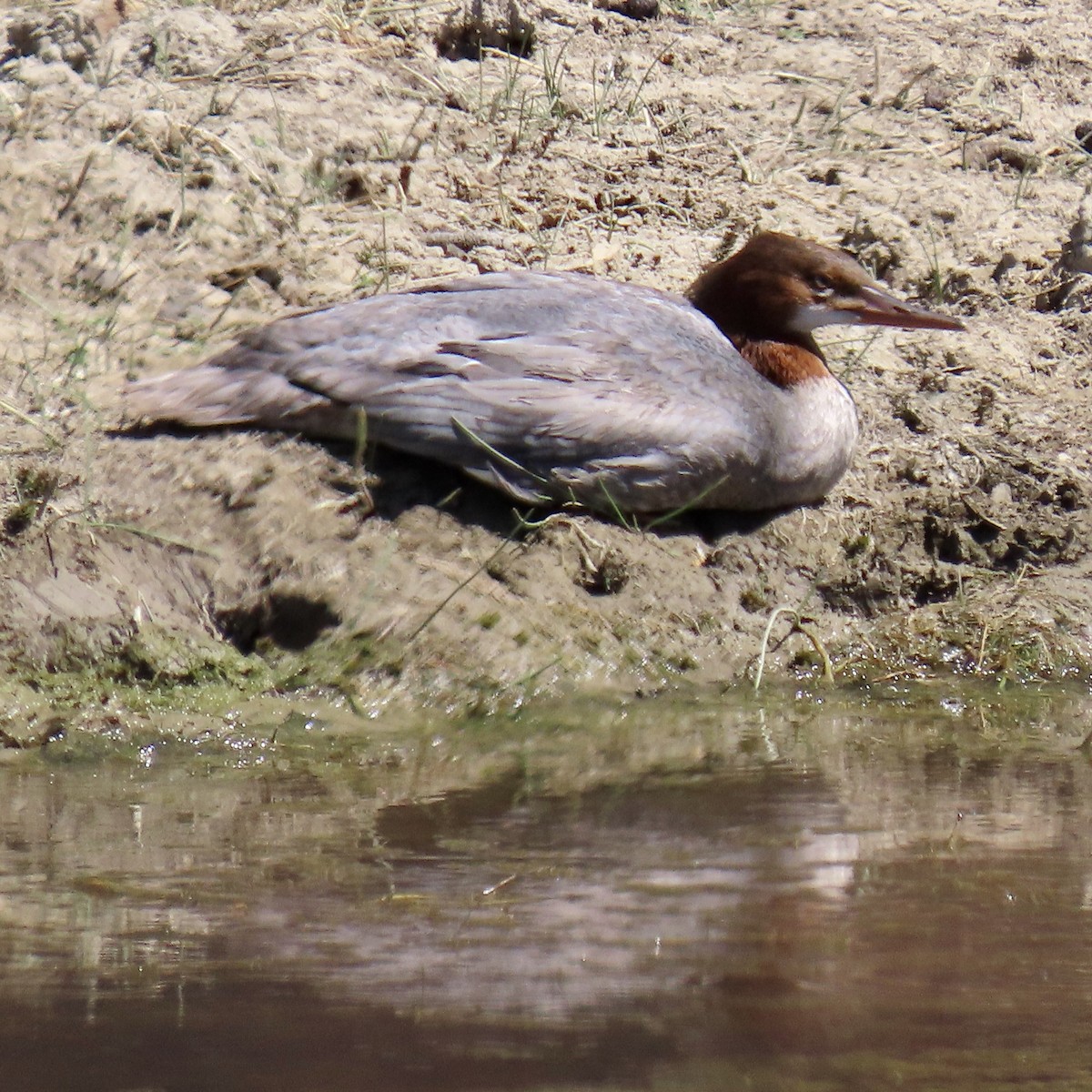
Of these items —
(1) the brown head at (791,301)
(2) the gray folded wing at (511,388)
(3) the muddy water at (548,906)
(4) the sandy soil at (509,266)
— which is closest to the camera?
(3) the muddy water at (548,906)

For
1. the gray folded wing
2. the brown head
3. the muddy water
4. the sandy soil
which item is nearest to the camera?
the muddy water

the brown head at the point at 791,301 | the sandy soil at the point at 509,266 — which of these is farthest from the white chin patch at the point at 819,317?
the sandy soil at the point at 509,266

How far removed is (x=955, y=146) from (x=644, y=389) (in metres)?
2.56

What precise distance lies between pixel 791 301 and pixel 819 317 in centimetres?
12

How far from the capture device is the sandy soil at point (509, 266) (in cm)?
464

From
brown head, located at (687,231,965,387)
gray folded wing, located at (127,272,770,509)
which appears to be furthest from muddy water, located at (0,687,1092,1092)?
brown head, located at (687,231,965,387)

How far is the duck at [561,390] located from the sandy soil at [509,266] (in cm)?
13

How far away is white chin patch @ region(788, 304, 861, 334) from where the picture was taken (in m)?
5.54

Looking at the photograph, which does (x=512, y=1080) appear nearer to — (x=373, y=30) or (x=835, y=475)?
(x=835, y=475)

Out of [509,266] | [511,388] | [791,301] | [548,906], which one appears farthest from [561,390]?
[548,906]

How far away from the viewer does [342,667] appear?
4.50m

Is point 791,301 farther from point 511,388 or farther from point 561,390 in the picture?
point 511,388

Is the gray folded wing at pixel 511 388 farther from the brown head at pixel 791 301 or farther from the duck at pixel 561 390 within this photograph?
the brown head at pixel 791 301

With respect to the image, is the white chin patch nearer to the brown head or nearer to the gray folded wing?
the brown head
